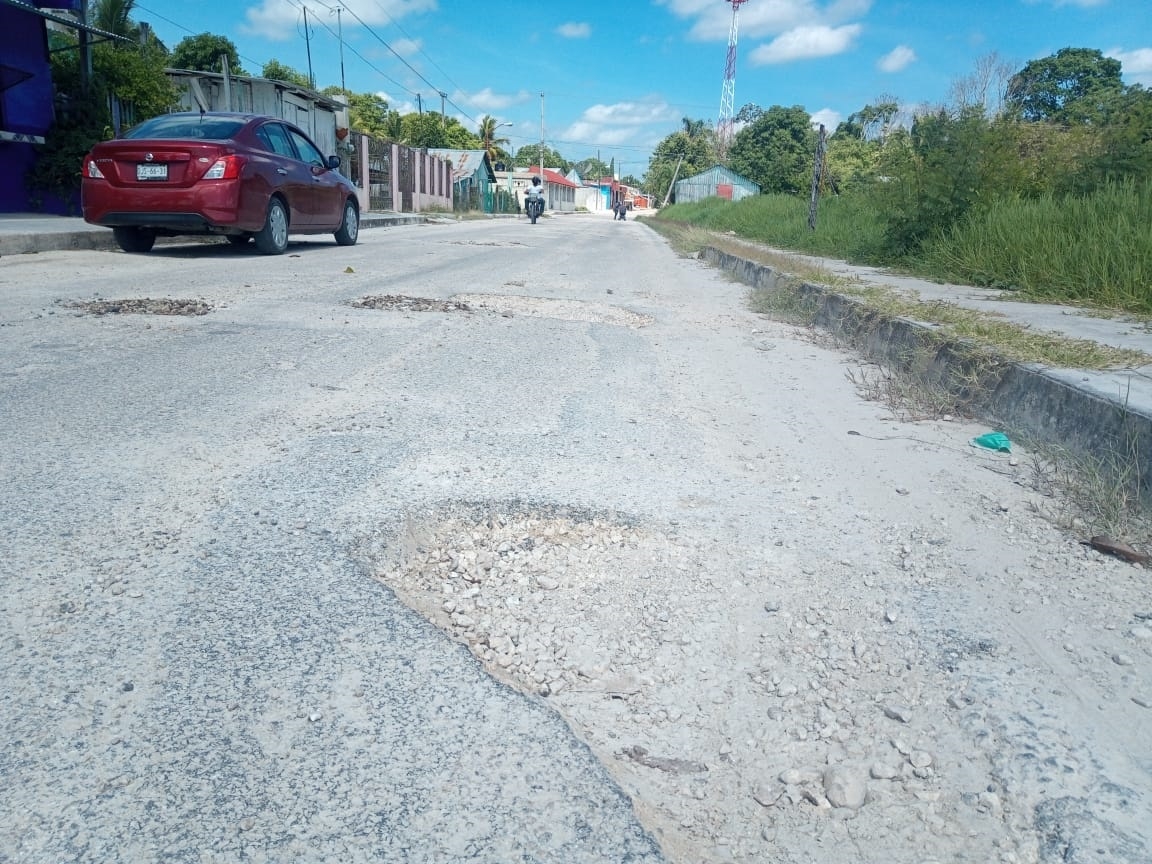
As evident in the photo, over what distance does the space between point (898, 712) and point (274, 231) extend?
8.80m

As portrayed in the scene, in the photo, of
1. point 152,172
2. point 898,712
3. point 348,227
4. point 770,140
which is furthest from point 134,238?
point 770,140

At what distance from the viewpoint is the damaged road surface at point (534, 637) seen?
1.33 metres

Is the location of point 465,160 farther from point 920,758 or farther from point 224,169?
point 920,758

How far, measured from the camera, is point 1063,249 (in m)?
7.17

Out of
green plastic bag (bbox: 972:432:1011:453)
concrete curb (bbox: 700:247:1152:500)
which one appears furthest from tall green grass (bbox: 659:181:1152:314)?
green plastic bag (bbox: 972:432:1011:453)

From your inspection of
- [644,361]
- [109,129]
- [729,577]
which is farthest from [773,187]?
[729,577]

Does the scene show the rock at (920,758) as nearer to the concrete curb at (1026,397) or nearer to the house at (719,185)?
the concrete curb at (1026,397)

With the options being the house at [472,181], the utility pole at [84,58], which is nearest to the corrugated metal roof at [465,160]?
the house at [472,181]

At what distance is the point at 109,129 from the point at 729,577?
54.2 ft

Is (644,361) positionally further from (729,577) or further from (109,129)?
(109,129)

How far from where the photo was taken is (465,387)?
3820 mm

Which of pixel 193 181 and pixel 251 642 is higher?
pixel 193 181

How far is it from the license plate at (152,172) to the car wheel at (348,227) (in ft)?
11.3

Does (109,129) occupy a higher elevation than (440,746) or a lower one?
higher
